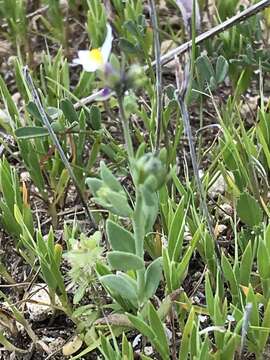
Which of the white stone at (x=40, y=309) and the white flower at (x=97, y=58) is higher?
the white flower at (x=97, y=58)

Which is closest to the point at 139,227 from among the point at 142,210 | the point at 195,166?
the point at 142,210

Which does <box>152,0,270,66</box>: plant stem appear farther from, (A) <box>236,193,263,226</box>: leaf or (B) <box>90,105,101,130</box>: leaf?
(A) <box>236,193,263,226</box>: leaf

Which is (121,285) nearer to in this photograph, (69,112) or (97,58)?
(97,58)

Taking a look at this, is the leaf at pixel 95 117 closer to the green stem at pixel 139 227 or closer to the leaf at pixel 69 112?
the leaf at pixel 69 112

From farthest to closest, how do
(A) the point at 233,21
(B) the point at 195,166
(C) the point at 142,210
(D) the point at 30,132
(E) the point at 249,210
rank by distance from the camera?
(A) the point at 233,21, (D) the point at 30,132, (E) the point at 249,210, (B) the point at 195,166, (C) the point at 142,210

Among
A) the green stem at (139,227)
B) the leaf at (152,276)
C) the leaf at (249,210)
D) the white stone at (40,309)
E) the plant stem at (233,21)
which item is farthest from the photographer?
the plant stem at (233,21)

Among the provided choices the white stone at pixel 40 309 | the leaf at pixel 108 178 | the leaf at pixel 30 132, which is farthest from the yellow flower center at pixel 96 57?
the white stone at pixel 40 309
